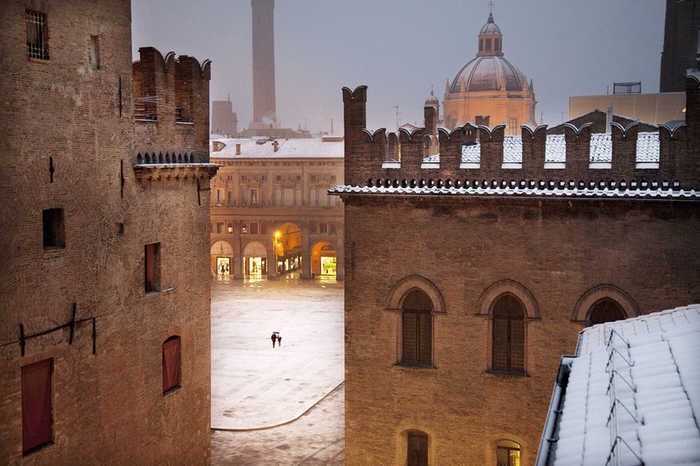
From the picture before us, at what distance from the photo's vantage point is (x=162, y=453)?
55.0 feet

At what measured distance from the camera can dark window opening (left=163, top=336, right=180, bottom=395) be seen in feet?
56.1

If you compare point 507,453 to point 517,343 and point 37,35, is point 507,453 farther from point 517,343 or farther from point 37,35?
point 37,35

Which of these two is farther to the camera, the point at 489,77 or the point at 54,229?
the point at 489,77

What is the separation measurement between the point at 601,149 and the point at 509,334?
15.7 feet

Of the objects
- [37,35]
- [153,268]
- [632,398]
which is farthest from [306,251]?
[632,398]

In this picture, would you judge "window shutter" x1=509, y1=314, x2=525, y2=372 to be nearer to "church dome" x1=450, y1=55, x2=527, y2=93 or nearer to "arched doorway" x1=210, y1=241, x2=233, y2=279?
"arched doorway" x1=210, y1=241, x2=233, y2=279

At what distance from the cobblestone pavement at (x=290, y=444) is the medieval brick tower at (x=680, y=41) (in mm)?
25884

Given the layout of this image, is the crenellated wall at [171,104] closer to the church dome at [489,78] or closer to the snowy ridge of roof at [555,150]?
the snowy ridge of roof at [555,150]

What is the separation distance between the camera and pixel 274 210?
6172 centimetres

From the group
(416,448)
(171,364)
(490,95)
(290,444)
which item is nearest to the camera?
(171,364)

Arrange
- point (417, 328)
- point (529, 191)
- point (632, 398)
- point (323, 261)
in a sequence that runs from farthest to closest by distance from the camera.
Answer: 1. point (323, 261)
2. point (417, 328)
3. point (529, 191)
4. point (632, 398)

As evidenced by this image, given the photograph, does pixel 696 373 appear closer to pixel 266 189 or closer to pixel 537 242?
pixel 537 242

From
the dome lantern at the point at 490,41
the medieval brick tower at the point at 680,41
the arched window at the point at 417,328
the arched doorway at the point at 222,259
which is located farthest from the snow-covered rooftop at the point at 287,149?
the arched window at the point at 417,328

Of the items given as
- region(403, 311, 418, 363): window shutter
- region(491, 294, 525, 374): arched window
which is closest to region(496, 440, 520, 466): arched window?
region(491, 294, 525, 374): arched window
